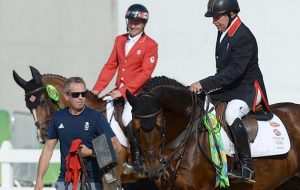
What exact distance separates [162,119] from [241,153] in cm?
102

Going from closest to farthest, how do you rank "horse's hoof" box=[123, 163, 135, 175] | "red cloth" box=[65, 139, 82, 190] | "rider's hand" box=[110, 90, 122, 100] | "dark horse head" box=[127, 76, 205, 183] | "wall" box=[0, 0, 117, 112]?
"red cloth" box=[65, 139, 82, 190], "dark horse head" box=[127, 76, 205, 183], "horse's hoof" box=[123, 163, 135, 175], "rider's hand" box=[110, 90, 122, 100], "wall" box=[0, 0, 117, 112]

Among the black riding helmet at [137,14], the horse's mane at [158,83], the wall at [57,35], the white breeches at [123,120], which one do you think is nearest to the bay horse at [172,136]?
the horse's mane at [158,83]

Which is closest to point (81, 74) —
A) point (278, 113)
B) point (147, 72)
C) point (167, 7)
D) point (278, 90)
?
point (167, 7)

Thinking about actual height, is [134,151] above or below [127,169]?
above

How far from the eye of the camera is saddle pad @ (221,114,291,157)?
9.24 metres

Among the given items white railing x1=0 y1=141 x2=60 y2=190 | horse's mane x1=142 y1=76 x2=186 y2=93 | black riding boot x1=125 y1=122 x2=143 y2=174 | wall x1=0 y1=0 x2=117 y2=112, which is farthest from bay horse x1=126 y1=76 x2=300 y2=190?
wall x1=0 y1=0 x2=117 y2=112

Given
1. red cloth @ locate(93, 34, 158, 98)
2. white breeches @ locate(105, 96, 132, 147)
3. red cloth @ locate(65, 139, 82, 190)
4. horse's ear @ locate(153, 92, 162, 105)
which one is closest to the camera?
red cloth @ locate(65, 139, 82, 190)

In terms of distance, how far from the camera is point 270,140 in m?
9.29

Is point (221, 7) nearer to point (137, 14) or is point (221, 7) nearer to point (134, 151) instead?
point (137, 14)

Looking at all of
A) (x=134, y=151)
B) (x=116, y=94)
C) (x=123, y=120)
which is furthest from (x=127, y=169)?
(x=116, y=94)

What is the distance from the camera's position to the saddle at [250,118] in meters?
9.05

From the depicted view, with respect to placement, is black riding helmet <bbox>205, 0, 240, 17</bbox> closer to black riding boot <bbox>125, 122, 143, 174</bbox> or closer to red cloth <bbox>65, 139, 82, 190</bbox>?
black riding boot <bbox>125, 122, 143, 174</bbox>

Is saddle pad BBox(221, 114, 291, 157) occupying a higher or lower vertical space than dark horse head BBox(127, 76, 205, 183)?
lower

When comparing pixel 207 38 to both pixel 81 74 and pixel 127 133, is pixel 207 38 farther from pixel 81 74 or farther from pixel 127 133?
pixel 127 133
